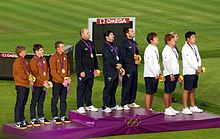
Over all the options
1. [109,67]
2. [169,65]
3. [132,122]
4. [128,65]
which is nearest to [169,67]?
[169,65]

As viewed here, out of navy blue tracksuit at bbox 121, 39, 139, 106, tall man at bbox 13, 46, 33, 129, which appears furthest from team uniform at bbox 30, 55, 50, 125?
navy blue tracksuit at bbox 121, 39, 139, 106

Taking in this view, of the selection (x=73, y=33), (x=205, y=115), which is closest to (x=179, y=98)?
(x=205, y=115)

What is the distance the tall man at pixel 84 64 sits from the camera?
Result: 20.0 metres

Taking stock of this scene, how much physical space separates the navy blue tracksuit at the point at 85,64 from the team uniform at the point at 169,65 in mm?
1796

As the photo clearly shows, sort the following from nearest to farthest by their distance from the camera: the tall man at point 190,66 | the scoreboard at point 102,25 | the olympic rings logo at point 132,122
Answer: the olympic rings logo at point 132,122, the tall man at point 190,66, the scoreboard at point 102,25

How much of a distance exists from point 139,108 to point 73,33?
18.4 meters

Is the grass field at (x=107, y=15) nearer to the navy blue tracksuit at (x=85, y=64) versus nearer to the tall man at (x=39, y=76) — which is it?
the navy blue tracksuit at (x=85, y=64)

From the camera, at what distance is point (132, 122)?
1961cm

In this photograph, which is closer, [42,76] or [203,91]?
[42,76]

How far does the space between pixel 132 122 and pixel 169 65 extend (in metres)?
1.89

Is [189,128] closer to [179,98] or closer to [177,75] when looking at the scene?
[177,75]

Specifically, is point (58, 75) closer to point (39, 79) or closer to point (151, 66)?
point (39, 79)

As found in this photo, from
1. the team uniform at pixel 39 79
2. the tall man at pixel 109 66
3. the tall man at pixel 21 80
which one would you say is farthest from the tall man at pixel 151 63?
the tall man at pixel 21 80

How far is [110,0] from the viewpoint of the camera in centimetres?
4666
